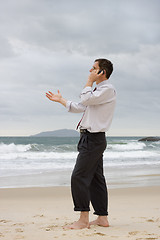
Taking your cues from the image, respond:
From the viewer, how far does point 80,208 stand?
3260mm

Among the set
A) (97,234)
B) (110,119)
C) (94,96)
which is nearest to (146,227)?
(97,234)

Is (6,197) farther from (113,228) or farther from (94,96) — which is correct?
(94,96)

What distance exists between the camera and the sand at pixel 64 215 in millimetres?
3064

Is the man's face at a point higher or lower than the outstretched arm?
higher

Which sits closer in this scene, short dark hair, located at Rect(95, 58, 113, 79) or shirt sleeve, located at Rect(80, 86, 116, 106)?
shirt sleeve, located at Rect(80, 86, 116, 106)

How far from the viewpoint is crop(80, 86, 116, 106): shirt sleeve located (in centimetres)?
312

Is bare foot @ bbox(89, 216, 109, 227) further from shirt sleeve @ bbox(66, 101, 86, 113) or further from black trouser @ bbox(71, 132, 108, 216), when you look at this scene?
shirt sleeve @ bbox(66, 101, 86, 113)

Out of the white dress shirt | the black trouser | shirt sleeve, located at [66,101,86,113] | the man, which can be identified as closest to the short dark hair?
the man

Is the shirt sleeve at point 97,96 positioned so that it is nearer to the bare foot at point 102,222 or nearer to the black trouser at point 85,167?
the black trouser at point 85,167

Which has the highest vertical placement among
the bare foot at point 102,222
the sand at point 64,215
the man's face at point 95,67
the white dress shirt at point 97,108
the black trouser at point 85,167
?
the man's face at point 95,67

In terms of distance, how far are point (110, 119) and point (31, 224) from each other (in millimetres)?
1594

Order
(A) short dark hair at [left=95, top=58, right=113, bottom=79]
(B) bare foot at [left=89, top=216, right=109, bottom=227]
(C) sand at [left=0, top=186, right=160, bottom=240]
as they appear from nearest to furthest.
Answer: (C) sand at [left=0, top=186, right=160, bottom=240] < (A) short dark hair at [left=95, top=58, right=113, bottom=79] < (B) bare foot at [left=89, top=216, right=109, bottom=227]

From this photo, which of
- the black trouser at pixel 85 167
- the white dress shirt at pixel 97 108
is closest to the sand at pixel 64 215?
the black trouser at pixel 85 167

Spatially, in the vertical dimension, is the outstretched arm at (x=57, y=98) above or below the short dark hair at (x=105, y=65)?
below
